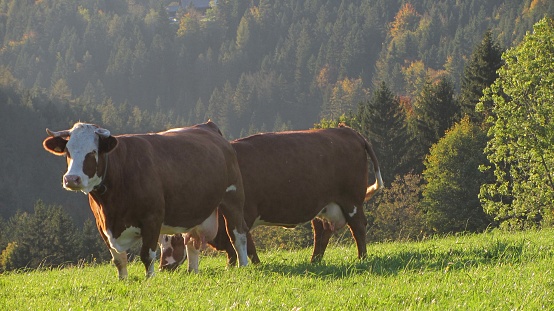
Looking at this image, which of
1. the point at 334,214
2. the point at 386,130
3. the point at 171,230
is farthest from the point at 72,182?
the point at 386,130

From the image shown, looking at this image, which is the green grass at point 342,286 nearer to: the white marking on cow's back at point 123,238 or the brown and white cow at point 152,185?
the white marking on cow's back at point 123,238

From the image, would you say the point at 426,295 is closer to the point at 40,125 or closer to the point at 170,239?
the point at 170,239

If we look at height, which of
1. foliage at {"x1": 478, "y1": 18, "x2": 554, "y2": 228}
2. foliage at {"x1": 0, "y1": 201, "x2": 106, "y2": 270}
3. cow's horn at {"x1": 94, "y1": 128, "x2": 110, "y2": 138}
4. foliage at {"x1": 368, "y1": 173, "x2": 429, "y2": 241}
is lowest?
foliage at {"x1": 0, "y1": 201, "x2": 106, "y2": 270}

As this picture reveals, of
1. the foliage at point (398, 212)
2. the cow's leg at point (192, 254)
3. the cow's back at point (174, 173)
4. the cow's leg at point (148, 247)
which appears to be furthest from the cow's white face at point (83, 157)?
the foliage at point (398, 212)

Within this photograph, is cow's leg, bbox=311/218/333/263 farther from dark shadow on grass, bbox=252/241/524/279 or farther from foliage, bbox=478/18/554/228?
foliage, bbox=478/18/554/228

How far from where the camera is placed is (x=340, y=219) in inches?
566

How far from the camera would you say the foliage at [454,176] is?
57.5 meters

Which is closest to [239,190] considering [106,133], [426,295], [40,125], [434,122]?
[106,133]

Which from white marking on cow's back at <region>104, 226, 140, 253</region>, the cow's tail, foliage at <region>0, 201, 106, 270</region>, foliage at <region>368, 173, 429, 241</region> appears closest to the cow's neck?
white marking on cow's back at <region>104, 226, 140, 253</region>

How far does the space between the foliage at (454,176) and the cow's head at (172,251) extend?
44298 millimetres

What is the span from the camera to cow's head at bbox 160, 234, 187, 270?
13.4 meters

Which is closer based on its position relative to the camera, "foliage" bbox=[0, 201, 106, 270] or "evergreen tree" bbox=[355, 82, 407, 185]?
"foliage" bbox=[0, 201, 106, 270]

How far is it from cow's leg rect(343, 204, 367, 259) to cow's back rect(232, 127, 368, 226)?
0.15 m

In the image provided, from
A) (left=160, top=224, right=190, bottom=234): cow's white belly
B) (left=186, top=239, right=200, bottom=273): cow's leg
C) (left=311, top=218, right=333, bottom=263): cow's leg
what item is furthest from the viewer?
(left=311, top=218, right=333, bottom=263): cow's leg
